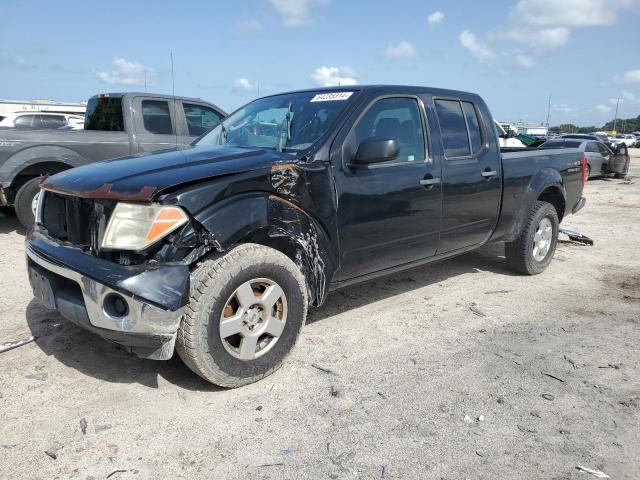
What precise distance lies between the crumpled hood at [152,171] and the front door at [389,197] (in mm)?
568

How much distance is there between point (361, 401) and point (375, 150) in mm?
1610

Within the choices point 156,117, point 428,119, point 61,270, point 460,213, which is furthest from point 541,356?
point 156,117

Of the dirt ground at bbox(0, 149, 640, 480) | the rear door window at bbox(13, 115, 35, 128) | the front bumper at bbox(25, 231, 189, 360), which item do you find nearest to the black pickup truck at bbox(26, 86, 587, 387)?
the front bumper at bbox(25, 231, 189, 360)

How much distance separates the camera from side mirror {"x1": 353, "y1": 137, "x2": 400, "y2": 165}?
11.2 feet

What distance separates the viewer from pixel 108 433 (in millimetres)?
2572

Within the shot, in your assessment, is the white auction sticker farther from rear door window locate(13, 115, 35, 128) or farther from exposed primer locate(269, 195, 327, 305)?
rear door window locate(13, 115, 35, 128)

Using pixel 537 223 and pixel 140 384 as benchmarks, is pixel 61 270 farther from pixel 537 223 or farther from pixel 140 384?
pixel 537 223

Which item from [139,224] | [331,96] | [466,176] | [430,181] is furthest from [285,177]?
[466,176]

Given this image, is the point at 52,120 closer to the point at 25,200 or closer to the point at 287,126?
the point at 25,200

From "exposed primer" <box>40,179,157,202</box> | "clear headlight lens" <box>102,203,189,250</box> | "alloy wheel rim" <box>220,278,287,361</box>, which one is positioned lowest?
"alloy wheel rim" <box>220,278,287,361</box>

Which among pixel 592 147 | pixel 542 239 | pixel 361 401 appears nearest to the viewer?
pixel 361 401

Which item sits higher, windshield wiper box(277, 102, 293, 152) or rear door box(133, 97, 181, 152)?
rear door box(133, 97, 181, 152)

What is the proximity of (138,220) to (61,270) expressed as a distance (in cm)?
55

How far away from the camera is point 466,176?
4363 mm
